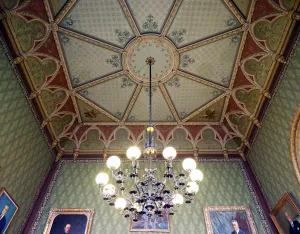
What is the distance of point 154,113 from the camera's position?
9.46 meters

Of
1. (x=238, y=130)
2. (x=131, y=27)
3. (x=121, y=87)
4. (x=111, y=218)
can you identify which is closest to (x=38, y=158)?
(x=111, y=218)

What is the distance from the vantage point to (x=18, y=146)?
715 cm

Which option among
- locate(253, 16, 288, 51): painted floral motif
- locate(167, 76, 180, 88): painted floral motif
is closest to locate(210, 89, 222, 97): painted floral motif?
locate(167, 76, 180, 88): painted floral motif

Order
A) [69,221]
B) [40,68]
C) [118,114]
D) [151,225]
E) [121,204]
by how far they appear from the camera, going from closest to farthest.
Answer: [121,204], [151,225], [69,221], [40,68], [118,114]

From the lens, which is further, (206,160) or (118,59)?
(206,160)

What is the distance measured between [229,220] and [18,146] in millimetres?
6596

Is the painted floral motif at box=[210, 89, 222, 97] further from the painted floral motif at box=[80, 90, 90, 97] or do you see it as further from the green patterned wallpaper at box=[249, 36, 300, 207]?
the painted floral motif at box=[80, 90, 90, 97]

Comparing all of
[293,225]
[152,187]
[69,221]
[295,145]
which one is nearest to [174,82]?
[295,145]

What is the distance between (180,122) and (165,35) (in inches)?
137

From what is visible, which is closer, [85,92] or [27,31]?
[27,31]

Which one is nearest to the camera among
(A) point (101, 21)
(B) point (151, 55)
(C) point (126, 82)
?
(A) point (101, 21)

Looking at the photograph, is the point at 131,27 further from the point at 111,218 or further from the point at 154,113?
the point at 111,218

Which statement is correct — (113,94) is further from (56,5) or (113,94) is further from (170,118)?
(56,5)

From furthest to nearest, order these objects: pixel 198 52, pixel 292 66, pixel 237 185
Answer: pixel 237 185 < pixel 198 52 < pixel 292 66
